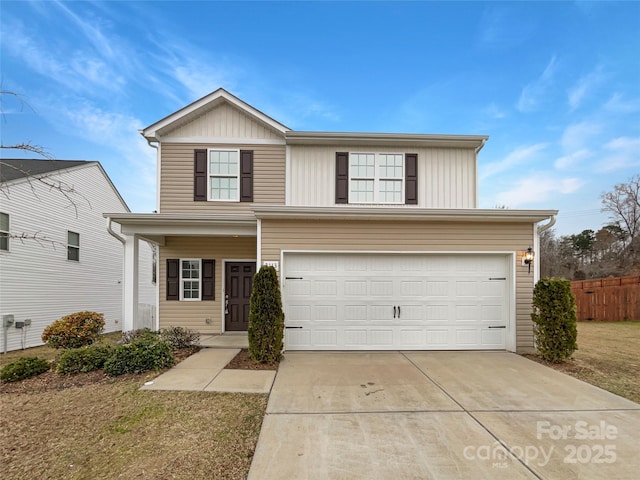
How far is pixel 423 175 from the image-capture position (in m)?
9.21

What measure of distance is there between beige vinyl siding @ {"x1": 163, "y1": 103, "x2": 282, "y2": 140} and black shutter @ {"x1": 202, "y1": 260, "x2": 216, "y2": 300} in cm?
385

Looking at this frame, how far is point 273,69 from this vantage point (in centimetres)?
1185

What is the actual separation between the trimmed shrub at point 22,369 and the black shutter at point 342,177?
24.2 feet

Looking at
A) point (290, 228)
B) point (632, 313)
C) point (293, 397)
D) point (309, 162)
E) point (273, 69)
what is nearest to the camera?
point (293, 397)

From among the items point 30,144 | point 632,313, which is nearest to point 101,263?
A: point 30,144

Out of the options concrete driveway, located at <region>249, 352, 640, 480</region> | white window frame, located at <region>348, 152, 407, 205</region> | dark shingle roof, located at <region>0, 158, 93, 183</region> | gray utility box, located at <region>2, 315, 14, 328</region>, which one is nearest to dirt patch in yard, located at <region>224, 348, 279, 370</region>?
concrete driveway, located at <region>249, 352, 640, 480</region>

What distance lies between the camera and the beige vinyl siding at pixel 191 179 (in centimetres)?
884

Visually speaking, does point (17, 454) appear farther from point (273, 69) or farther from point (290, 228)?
point (273, 69)

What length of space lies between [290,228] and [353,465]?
15.5 feet

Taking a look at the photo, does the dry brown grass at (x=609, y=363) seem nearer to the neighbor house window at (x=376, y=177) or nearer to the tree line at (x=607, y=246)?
the neighbor house window at (x=376, y=177)

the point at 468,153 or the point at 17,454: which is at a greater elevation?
the point at 468,153

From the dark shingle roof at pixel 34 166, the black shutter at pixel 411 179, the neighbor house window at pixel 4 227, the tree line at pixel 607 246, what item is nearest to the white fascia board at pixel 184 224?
the black shutter at pixel 411 179

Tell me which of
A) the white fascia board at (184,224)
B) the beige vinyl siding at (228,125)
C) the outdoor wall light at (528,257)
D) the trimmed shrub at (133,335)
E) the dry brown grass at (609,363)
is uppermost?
→ the beige vinyl siding at (228,125)

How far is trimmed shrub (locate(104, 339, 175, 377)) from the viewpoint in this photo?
5320 mm
